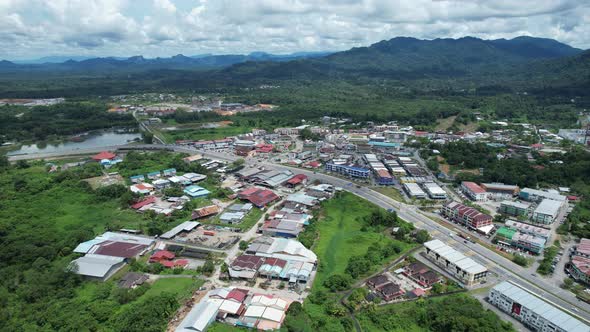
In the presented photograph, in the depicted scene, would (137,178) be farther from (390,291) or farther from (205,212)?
(390,291)

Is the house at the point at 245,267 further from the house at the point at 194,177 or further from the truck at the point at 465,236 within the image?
the house at the point at 194,177

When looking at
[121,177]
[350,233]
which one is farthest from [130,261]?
[121,177]

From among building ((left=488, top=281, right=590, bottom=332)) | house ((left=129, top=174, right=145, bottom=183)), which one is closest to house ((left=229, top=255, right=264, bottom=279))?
building ((left=488, top=281, right=590, bottom=332))

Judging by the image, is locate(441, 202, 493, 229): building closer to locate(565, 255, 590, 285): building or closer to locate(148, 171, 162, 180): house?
locate(565, 255, 590, 285): building

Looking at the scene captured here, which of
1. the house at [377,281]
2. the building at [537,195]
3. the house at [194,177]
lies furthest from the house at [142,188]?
the building at [537,195]

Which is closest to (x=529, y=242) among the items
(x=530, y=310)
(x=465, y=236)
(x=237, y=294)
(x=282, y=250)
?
(x=465, y=236)

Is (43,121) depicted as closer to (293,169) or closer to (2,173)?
(2,173)
